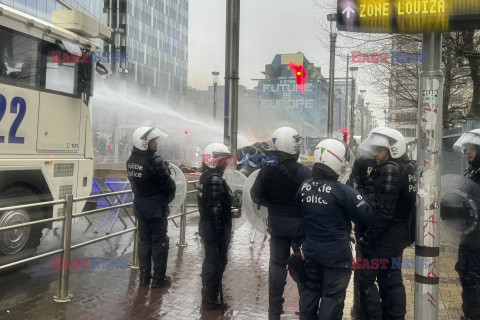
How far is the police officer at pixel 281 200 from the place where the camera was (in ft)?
14.8

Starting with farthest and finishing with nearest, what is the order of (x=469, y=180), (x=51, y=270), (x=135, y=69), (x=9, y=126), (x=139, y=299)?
(x=135, y=69)
(x=51, y=270)
(x=9, y=126)
(x=139, y=299)
(x=469, y=180)

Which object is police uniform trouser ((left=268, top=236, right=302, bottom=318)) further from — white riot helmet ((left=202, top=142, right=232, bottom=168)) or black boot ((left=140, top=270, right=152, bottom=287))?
black boot ((left=140, top=270, right=152, bottom=287))

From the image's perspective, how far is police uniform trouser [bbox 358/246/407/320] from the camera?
4148 mm

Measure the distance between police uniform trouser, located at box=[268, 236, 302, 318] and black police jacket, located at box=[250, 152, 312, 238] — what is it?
120 millimetres

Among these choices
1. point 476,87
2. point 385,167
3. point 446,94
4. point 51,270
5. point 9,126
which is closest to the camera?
point 385,167

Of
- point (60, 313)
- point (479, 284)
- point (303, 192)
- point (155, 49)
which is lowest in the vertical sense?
point (60, 313)

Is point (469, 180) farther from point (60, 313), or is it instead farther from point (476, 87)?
point (476, 87)

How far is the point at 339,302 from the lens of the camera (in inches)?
146

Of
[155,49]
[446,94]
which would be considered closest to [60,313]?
[446,94]

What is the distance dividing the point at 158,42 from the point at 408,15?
77.2m

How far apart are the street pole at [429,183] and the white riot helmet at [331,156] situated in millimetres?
682

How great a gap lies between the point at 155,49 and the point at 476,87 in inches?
2708

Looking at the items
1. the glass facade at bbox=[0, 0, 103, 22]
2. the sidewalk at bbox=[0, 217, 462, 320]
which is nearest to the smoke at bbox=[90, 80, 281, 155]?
the glass facade at bbox=[0, 0, 103, 22]

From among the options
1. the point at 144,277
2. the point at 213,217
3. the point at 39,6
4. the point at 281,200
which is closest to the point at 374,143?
the point at 281,200
